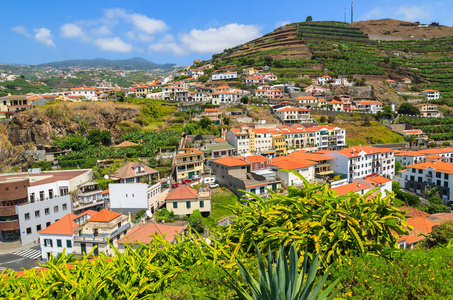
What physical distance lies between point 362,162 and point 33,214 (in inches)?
1416

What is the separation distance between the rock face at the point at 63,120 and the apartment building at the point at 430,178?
42042 millimetres

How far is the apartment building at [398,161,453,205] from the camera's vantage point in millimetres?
30172

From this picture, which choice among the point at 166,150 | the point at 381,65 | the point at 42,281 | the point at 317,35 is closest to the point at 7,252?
the point at 166,150

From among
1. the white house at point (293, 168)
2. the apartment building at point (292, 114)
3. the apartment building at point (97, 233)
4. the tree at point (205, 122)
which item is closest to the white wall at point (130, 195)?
the apartment building at point (97, 233)

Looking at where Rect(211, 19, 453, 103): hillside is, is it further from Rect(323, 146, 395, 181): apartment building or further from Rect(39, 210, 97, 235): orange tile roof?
Rect(39, 210, 97, 235): orange tile roof

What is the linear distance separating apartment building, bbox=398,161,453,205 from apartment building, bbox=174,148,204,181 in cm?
2553

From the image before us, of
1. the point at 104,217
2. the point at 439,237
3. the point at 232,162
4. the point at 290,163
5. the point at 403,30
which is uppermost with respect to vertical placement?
the point at 403,30

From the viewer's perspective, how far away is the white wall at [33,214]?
22.2 meters

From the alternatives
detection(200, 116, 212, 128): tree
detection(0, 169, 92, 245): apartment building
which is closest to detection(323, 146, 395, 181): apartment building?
detection(200, 116, 212, 128): tree

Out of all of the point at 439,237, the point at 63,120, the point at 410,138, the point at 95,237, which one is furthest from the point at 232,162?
the point at 410,138

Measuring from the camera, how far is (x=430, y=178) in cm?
3156

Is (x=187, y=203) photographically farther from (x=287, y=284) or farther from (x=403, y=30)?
(x=403, y=30)

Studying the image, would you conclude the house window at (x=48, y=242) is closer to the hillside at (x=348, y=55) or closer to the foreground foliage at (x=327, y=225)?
the foreground foliage at (x=327, y=225)

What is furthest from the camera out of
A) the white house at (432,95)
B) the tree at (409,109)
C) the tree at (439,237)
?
the white house at (432,95)
